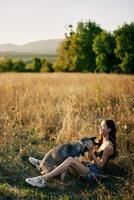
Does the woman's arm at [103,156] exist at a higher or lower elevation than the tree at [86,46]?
lower

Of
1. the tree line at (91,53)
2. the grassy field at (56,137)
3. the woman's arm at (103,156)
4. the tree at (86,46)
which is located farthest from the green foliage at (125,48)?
the woman's arm at (103,156)

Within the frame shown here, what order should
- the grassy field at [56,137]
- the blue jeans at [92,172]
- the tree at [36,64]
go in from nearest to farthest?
the grassy field at [56,137], the blue jeans at [92,172], the tree at [36,64]

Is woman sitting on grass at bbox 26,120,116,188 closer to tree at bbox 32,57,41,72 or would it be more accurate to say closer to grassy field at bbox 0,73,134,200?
grassy field at bbox 0,73,134,200

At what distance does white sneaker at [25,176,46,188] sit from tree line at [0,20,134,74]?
32959mm

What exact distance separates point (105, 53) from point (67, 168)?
1508 inches

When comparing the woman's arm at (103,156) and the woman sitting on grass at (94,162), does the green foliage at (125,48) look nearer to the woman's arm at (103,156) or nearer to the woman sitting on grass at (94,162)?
the woman sitting on grass at (94,162)

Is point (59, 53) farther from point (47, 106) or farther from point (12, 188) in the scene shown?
point (12, 188)

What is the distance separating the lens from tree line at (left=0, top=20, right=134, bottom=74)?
4197 cm

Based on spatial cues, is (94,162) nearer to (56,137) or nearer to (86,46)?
(56,137)

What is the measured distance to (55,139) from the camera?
6.97 metres

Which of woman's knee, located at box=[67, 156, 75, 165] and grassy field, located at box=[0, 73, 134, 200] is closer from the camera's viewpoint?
grassy field, located at box=[0, 73, 134, 200]

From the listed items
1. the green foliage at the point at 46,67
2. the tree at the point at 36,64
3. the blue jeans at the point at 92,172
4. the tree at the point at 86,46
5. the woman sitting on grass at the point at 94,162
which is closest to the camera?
the woman sitting on grass at the point at 94,162

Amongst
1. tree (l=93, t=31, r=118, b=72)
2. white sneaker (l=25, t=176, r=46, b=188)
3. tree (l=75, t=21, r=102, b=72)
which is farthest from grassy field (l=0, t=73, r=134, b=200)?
tree (l=75, t=21, r=102, b=72)

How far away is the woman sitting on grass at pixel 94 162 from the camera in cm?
522
